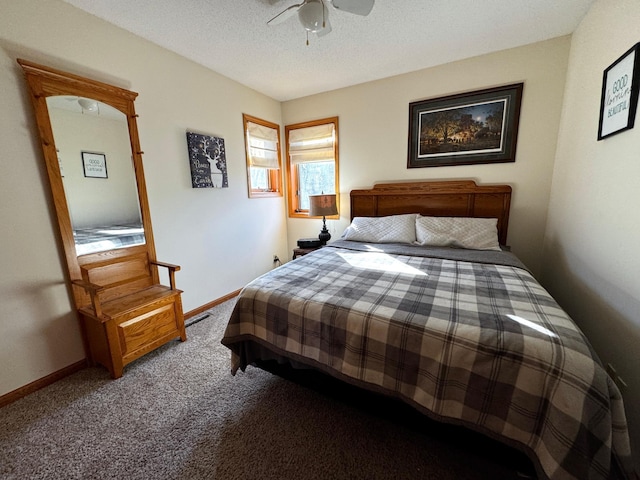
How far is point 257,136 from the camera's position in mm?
3348

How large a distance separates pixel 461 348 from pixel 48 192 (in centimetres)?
260

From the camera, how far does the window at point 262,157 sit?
3246 millimetres

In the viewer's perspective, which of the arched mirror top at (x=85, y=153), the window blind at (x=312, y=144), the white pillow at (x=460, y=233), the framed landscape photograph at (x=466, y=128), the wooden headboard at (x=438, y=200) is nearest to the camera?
the arched mirror top at (x=85, y=153)

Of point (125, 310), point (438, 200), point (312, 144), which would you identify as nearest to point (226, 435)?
point (125, 310)

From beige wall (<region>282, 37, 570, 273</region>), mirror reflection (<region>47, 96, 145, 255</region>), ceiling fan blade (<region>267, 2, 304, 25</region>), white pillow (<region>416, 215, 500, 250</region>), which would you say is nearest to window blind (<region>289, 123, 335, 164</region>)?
beige wall (<region>282, 37, 570, 273</region>)

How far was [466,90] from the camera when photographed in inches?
105

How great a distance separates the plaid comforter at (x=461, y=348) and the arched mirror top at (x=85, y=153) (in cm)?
133

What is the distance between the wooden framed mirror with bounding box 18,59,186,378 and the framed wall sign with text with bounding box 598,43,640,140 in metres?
3.10

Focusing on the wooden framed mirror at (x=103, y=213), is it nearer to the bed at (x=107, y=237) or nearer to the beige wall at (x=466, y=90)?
the bed at (x=107, y=237)

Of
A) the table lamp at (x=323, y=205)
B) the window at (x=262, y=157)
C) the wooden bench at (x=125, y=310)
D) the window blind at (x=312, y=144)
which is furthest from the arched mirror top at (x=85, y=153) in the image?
the window blind at (x=312, y=144)

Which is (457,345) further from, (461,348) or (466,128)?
(466,128)

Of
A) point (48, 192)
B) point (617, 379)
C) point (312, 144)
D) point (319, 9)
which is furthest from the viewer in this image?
point (312, 144)

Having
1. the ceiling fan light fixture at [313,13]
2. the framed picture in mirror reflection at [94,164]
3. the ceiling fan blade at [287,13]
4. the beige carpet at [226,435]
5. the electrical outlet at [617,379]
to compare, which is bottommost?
the beige carpet at [226,435]

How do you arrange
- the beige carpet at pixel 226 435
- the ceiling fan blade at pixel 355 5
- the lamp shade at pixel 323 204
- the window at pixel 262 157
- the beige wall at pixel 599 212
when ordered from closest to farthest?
1. the beige carpet at pixel 226 435
2. the beige wall at pixel 599 212
3. the ceiling fan blade at pixel 355 5
4. the lamp shade at pixel 323 204
5. the window at pixel 262 157
